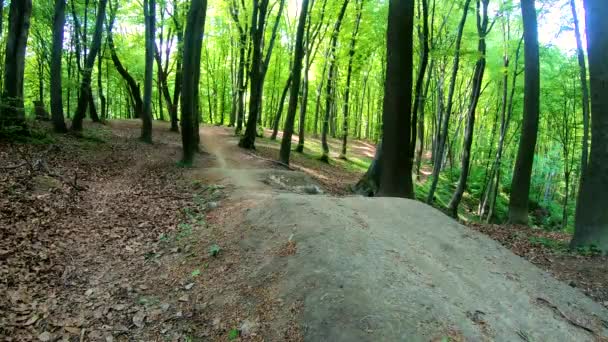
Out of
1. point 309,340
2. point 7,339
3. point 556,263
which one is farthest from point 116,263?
point 556,263

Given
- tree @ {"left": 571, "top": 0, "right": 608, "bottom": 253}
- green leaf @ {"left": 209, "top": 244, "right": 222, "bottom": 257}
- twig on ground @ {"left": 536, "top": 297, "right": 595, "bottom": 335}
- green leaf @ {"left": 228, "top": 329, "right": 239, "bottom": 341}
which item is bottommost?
green leaf @ {"left": 228, "top": 329, "right": 239, "bottom": 341}

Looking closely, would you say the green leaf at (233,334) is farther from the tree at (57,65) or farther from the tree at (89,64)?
the tree at (89,64)

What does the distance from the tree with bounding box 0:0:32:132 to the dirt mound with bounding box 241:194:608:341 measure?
9330mm

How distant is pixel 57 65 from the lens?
14727mm

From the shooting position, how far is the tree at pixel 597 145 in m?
8.12

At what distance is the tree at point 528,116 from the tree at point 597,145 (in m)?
4.37

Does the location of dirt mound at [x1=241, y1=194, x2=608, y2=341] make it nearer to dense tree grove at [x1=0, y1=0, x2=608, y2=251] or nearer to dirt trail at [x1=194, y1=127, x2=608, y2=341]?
dirt trail at [x1=194, y1=127, x2=608, y2=341]

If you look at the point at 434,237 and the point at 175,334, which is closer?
the point at 175,334

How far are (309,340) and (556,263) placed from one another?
244 inches

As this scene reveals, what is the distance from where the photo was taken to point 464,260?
622 centimetres

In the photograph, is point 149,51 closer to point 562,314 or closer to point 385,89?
point 385,89

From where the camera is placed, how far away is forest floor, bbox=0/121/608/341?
15.9 feet

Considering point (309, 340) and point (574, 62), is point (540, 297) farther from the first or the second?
point (574, 62)

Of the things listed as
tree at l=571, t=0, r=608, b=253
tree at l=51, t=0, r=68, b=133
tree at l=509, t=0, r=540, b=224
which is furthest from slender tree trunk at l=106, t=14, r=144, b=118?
tree at l=571, t=0, r=608, b=253
